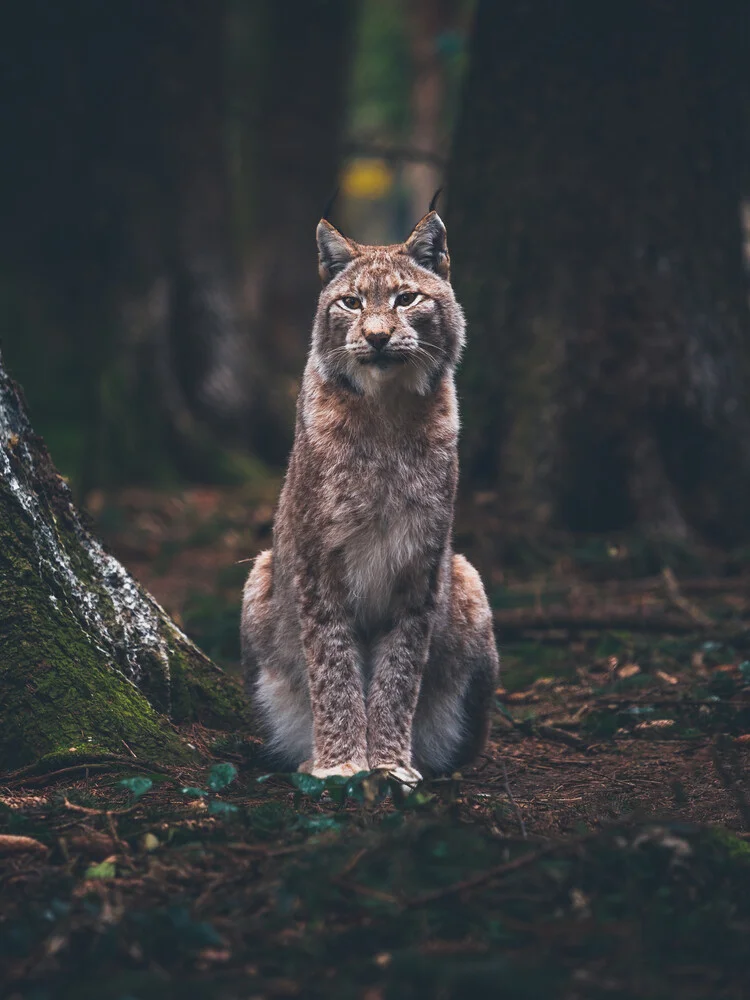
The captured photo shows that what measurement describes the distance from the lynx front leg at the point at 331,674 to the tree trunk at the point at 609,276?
11.1 ft

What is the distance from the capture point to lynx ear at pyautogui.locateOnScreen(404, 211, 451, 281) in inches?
181

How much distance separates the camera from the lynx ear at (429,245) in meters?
4.59

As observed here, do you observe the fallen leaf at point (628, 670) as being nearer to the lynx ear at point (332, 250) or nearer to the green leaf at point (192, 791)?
the lynx ear at point (332, 250)

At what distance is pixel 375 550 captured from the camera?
4.19 meters

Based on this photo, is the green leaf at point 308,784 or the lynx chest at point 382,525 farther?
the lynx chest at point 382,525

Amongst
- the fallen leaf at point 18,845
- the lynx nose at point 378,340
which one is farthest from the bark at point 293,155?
the fallen leaf at point 18,845

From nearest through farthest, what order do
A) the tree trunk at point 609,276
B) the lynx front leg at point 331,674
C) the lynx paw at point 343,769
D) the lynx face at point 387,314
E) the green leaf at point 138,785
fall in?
the green leaf at point 138,785 → the lynx paw at point 343,769 → the lynx front leg at point 331,674 → the lynx face at point 387,314 → the tree trunk at point 609,276

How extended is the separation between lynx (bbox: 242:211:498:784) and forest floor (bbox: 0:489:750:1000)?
0.27 m

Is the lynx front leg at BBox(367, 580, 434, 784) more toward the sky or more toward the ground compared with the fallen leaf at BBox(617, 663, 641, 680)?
Answer: more toward the sky

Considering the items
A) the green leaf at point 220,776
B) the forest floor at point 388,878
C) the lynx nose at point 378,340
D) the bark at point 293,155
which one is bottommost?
the forest floor at point 388,878

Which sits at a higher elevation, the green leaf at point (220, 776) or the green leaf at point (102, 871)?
the green leaf at point (220, 776)

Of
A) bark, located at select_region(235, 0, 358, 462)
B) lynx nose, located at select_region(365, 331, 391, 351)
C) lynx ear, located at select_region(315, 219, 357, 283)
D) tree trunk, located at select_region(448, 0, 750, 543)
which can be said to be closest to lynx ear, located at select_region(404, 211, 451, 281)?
lynx ear, located at select_region(315, 219, 357, 283)

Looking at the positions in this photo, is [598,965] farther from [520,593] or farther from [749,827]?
[520,593]

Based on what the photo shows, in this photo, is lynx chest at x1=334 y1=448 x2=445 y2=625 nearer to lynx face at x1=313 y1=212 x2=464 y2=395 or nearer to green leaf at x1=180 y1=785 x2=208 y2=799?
lynx face at x1=313 y1=212 x2=464 y2=395
